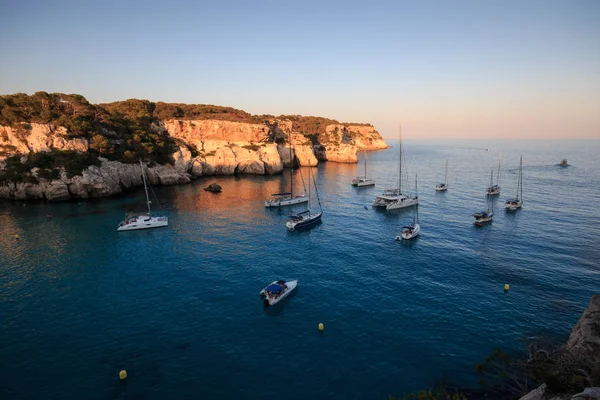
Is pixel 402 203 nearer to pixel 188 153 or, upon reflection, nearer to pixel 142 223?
pixel 142 223

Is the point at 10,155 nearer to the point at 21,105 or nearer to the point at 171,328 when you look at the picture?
the point at 21,105

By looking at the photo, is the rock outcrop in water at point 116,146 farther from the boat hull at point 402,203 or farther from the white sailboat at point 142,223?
the boat hull at point 402,203

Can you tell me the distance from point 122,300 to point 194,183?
68216mm

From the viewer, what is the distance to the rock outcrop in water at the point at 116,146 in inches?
2827

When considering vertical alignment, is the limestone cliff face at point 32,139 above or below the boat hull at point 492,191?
above

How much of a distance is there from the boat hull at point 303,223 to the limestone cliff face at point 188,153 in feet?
148

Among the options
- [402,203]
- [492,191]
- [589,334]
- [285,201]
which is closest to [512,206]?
[492,191]

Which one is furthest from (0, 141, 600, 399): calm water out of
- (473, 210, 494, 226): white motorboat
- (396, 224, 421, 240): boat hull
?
(473, 210, 494, 226): white motorboat

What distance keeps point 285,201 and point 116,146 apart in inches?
1976

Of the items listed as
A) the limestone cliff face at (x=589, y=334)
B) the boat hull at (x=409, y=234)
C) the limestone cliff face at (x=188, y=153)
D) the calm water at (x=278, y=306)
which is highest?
the limestone cliff face at (x=188, y=153)

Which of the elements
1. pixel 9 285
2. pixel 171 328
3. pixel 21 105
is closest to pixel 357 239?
pixel 171 328

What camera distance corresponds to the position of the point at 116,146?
282 ft

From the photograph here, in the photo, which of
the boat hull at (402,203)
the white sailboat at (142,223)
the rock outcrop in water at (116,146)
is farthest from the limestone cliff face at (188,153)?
the boat hull at (402,203)

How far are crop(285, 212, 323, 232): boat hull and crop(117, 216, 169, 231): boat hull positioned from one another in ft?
75.3
